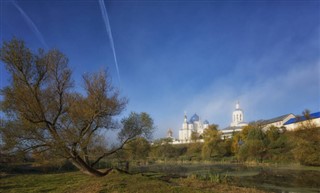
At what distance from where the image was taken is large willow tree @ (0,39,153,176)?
1283 cm

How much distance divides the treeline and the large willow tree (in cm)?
362

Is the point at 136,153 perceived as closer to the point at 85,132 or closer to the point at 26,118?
the point at 85,132

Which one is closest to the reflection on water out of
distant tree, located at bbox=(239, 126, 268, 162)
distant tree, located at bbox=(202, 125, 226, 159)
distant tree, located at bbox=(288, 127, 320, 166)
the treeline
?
distant tree, located at bbox=(288, 127, 320, 166)

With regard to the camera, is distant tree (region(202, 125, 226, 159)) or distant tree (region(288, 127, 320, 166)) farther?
distant tree (region(202, 125, 226, 159))

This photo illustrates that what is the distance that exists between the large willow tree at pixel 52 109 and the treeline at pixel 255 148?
11.9 feet

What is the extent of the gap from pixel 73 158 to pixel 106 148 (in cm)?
235

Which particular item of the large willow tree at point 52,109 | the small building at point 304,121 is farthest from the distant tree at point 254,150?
the large willow tree at point 52,109

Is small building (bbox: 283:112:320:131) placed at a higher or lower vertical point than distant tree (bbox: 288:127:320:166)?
higher

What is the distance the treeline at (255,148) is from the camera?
24297mm

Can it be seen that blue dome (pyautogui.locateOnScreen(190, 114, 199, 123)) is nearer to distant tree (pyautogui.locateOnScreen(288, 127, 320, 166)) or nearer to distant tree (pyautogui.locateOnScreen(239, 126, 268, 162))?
distant tree (pyautogui.locateOnScreen(239, 126, 268, 162))

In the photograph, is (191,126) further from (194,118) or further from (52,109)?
(52,109)

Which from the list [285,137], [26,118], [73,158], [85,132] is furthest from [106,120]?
[285,137]

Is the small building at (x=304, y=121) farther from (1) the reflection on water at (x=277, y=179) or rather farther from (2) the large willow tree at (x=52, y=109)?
(2) the large willow tree at (x=52, y=109)

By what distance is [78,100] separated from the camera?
1509cm
